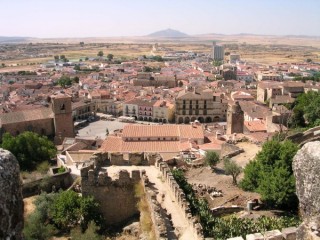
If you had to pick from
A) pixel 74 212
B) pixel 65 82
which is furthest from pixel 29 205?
pixel 65 82

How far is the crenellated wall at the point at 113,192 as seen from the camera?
18.5m

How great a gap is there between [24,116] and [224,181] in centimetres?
3845

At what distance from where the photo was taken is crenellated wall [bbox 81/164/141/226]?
18.5m

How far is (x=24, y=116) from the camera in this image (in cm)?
5650

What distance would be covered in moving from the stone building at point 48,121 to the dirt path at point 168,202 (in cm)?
3478

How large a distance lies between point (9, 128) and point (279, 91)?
51295 mm

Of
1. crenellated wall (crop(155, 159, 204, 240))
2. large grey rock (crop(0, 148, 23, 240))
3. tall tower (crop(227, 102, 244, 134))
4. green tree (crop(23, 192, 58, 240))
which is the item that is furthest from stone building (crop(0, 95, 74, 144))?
large grey rock (crop(0, 148, 23, 240))

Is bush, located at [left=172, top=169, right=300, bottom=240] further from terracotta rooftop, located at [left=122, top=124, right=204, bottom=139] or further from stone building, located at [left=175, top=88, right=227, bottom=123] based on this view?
stone building, located at [left=175, top=88, right=227, bottom=123]

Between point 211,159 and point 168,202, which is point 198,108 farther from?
point 168,202

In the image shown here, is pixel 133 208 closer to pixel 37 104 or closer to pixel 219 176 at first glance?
pixel 219 176

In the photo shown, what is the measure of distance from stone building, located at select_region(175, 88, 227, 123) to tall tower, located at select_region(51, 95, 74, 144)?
884 inches

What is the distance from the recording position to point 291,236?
35.1 ft

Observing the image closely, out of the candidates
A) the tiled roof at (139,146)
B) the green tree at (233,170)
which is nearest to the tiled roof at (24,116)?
the tiled roof at (139,146)

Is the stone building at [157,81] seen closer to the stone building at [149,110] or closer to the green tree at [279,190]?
the stone building at [149,110]
